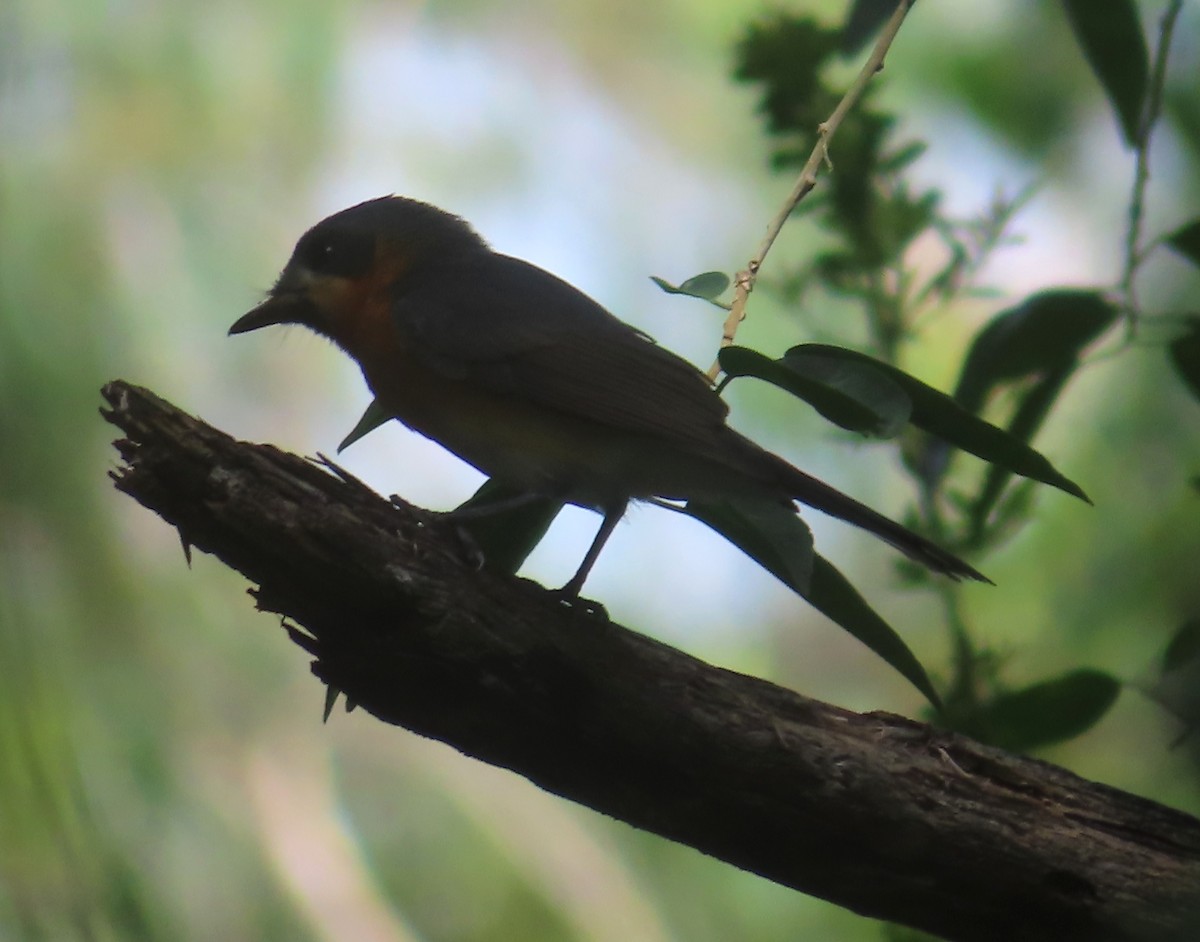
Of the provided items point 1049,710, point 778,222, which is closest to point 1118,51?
point 778,222

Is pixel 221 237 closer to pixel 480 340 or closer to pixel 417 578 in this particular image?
pixel 480 340

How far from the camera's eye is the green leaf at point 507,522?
11.0 ft

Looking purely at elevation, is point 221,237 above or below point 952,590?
above

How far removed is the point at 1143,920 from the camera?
288cm

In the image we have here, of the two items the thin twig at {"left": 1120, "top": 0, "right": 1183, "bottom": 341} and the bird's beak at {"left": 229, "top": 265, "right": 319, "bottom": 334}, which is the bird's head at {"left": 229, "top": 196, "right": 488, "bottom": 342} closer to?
the bird's beak at {"left": 229, "top": 265, "right": 319, "bottom": 334}

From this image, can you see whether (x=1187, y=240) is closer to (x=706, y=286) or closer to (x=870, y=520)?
(x=870, y=520)

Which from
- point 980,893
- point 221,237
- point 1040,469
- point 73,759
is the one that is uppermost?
point 221,237

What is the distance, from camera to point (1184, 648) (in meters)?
3.01

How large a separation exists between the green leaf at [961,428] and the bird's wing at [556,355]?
0.59 m

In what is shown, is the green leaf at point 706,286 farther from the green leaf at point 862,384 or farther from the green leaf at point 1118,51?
the green leaf at point 1118,51

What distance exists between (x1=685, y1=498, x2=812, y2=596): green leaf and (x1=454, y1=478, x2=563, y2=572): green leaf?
0.39 meters

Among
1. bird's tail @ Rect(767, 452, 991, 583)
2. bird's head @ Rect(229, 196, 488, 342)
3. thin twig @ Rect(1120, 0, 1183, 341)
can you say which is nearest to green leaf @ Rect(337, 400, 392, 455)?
bird's head @ Rect(229, 196, 488, 342)

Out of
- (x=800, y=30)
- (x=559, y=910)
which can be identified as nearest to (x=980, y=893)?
(x=800, y=30)

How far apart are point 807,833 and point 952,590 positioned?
0.99 meters
